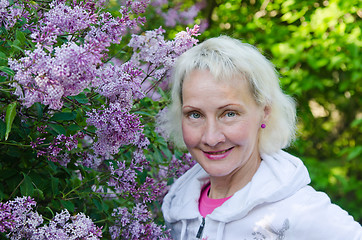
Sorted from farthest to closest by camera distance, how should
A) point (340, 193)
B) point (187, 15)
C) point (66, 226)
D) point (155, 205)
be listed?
point (340, 193) < point (187, 15) < point (155, 205) < point (66, 226)

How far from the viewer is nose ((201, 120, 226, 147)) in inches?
75.4

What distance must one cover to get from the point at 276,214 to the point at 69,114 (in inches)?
35.1

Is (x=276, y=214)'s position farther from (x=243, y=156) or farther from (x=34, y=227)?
(x=34, y=227)

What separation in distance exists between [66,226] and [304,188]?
38.2 inches

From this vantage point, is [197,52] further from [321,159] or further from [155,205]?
[321,159]

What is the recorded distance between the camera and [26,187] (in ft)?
5.89

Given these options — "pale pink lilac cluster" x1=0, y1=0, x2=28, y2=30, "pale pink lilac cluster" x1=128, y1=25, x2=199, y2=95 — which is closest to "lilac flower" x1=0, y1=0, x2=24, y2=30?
"pale pink lilac cluster" x1=0, y1=0, x2=28, y2=30

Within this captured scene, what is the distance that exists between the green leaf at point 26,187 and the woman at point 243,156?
668 mm

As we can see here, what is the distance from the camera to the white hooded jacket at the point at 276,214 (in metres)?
1.80

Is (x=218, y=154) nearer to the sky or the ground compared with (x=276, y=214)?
nearer to the sky

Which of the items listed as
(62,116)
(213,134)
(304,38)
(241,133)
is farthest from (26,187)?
(304,38)

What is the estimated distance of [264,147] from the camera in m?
2.18

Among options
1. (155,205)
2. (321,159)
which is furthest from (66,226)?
(321,159)

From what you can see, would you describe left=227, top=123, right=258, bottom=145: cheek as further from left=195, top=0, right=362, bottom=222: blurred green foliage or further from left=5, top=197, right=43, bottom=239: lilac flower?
left=195, top=0, right=362, bottom=222: blurred green foliage
